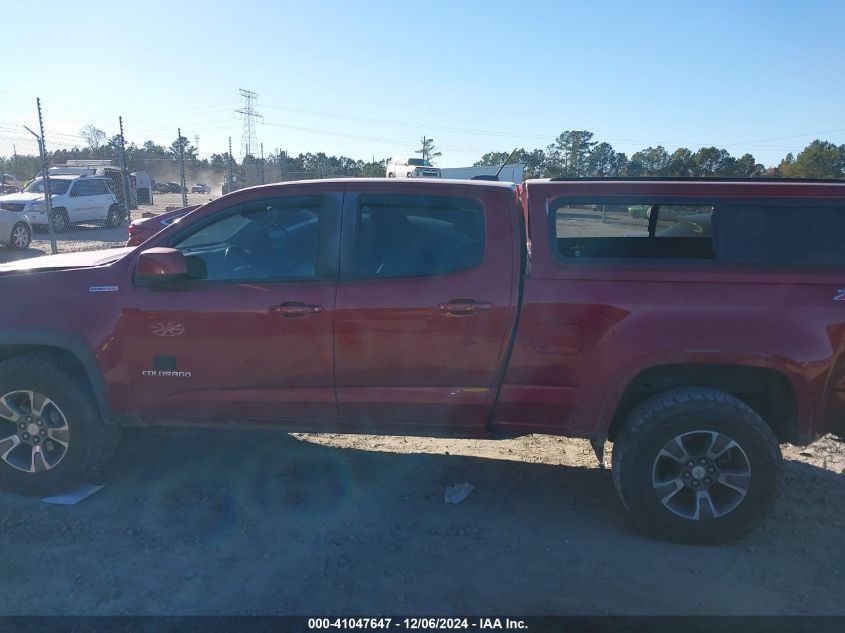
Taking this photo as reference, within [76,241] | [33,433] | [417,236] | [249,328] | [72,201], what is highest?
[417,236]

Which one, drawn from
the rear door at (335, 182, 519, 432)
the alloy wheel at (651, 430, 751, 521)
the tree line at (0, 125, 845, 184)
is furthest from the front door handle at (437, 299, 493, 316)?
the tree line at (0, 125, 845, 184)

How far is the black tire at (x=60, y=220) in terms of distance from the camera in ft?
67.5

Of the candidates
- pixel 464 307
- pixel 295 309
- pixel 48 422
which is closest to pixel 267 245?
pixel 295 309

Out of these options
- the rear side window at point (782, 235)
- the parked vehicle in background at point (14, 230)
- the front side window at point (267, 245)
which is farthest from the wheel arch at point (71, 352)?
the parked vehicle in background at point (14, 230)

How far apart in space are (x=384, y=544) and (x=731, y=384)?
2168 mm

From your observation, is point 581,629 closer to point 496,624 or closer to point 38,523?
point 496,624

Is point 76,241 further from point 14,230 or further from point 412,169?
point 412,169

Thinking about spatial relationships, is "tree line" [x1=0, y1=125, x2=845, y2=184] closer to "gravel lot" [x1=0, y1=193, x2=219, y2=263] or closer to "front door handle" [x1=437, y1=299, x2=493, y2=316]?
"gravel lot" [x1=0, y1=193, x2=219, y2=263]

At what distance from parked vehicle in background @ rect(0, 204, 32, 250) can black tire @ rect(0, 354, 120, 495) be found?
13.8 meters

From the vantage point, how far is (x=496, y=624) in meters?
2.91

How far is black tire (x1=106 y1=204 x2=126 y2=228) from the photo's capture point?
23.0 meters

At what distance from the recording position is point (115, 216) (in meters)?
23.4

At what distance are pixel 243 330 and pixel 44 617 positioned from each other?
5.48 feet

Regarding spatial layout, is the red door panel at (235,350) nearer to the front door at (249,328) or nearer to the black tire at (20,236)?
the front door at (249,328)
